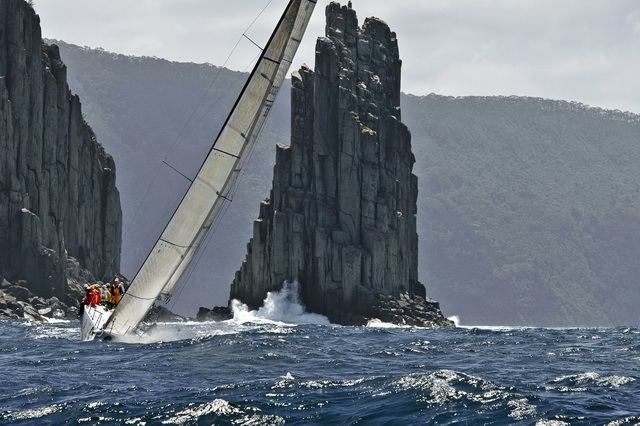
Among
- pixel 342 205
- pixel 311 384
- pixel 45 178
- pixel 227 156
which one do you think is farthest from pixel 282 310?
pixel 311 384

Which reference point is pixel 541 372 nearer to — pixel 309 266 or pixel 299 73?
pixel 309 266

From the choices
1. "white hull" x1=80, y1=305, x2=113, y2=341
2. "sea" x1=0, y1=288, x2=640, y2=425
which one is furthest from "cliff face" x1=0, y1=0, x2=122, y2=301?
"sea" x1=0, y1=288, x2=640, y2=425

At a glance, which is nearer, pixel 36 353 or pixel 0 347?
pixel 36 353

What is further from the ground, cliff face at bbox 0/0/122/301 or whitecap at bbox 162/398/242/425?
cliff face at bbox 0/0/122/301

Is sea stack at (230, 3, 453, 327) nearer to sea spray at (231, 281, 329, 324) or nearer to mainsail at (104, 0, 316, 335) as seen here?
sea spray at (231, 281, 329, 324)

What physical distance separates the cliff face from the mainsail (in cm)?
5917

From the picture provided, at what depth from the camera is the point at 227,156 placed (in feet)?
136

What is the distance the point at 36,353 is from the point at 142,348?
158 inches

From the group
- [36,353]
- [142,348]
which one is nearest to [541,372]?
[142,348]

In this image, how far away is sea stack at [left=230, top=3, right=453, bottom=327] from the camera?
102688 millimetres

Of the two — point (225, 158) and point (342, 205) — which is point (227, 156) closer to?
point (225, 158)

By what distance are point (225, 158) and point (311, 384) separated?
598 inches

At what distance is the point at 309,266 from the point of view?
104688mm

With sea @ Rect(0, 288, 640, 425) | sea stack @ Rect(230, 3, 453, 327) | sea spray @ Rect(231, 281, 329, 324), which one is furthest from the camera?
sea stack @ Rect(230, 3, 453, 327)
